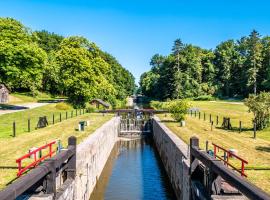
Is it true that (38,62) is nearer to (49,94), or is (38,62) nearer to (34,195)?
(34,195)

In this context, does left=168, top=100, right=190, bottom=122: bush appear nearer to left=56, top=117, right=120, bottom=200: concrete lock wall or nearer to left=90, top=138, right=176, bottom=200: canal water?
left=90, top=138, right=176, bottom=200: canal water

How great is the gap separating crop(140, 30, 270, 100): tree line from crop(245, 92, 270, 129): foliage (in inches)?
2684

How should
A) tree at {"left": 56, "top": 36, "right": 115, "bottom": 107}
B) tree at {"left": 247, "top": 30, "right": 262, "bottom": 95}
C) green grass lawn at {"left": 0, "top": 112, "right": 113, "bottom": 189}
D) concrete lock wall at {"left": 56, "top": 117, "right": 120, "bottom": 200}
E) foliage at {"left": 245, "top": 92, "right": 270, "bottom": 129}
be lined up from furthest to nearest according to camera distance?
tree at {"left": 247, "top": 30, "right": 262, "bottom": 95} < tree at {"left": 56, "top": 36, "right": 115, "bottom": 107} < foliage at {"left": 245, "top": 92, "right": 270, "bottom": 129} < green grass lawn at {"left": 0, "top": 112, "right": 113, "bottom": 189} < concrete lock wall at {"left": 56, "top": 117, "right": 120, "bottom": 200}

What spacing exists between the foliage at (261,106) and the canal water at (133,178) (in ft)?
37.5

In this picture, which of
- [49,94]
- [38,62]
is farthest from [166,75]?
Answer: [38,62]

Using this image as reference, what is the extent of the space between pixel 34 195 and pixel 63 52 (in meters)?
57.8

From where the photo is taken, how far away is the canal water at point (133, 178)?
23.6 metres

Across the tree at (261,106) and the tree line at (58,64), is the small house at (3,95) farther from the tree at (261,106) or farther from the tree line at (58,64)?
the tree at (261,106)

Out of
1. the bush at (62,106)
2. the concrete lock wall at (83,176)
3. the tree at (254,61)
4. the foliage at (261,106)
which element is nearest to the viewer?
the concrete lock wall at (83,176)

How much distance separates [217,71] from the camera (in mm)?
124375

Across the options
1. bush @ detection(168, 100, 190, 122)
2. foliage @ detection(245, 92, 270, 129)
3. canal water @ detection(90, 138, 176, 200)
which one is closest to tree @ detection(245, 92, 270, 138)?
foliage @ detection(245, 92, 270, 129)

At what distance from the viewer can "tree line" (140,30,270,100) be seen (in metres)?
106

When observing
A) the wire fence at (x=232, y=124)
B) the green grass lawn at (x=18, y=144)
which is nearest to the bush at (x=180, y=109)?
the wire fence at (x=232, y=124)

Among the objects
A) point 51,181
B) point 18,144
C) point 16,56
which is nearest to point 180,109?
point 18,144
